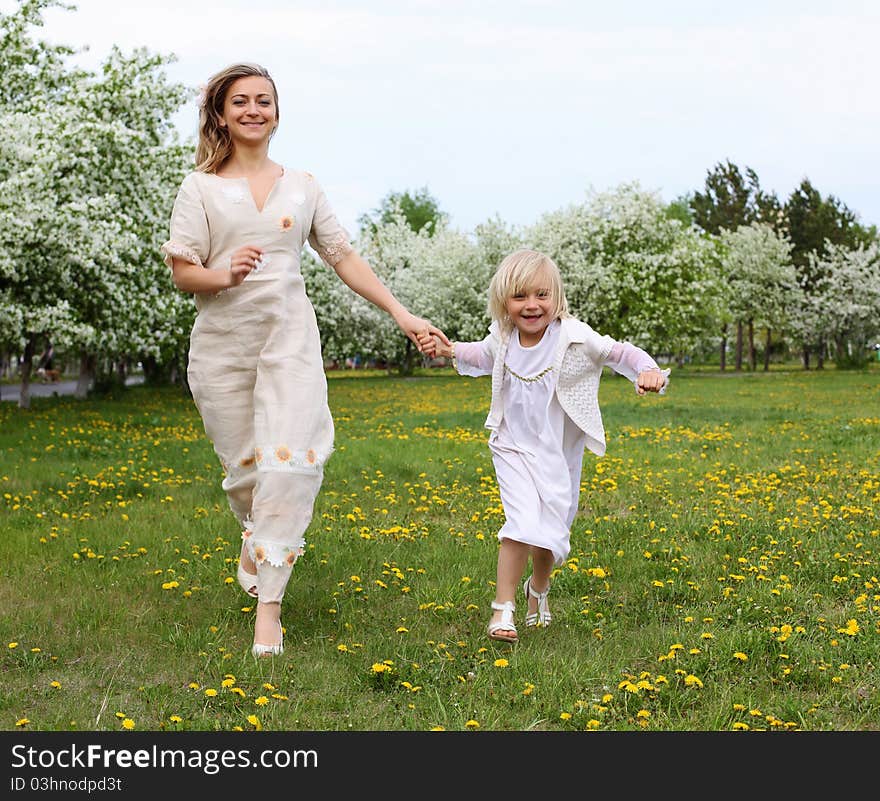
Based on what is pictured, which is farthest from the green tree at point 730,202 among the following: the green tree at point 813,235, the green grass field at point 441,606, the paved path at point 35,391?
the green grass field at point 441,606

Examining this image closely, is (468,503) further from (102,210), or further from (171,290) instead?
(171,290)

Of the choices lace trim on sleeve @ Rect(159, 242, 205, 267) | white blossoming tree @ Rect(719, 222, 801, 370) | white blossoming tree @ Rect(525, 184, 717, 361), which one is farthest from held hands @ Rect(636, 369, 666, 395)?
white blossoming tree @ Rect(719, 222, 801, 370)

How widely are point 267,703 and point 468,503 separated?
5.17 metres

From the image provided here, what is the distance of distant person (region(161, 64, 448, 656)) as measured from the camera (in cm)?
521

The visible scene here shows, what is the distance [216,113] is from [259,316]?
3.43 ft

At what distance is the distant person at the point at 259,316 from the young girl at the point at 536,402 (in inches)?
25.3

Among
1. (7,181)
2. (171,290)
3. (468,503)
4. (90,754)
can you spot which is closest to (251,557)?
(90,754)

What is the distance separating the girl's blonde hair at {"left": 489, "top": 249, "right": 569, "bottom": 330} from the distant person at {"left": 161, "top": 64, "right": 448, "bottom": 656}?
564 millimetres

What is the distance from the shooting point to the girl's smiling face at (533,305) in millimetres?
5244

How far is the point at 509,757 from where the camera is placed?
371cm

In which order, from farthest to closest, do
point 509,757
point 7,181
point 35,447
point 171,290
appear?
point 171,290
point 7,181
point 35,447
point 509,757

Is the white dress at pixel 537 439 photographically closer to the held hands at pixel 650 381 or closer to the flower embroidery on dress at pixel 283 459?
the held hands at pixel 650 381

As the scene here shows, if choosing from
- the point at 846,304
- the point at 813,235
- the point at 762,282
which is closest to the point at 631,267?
the point at 762,282

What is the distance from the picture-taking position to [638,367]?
5.20 m
